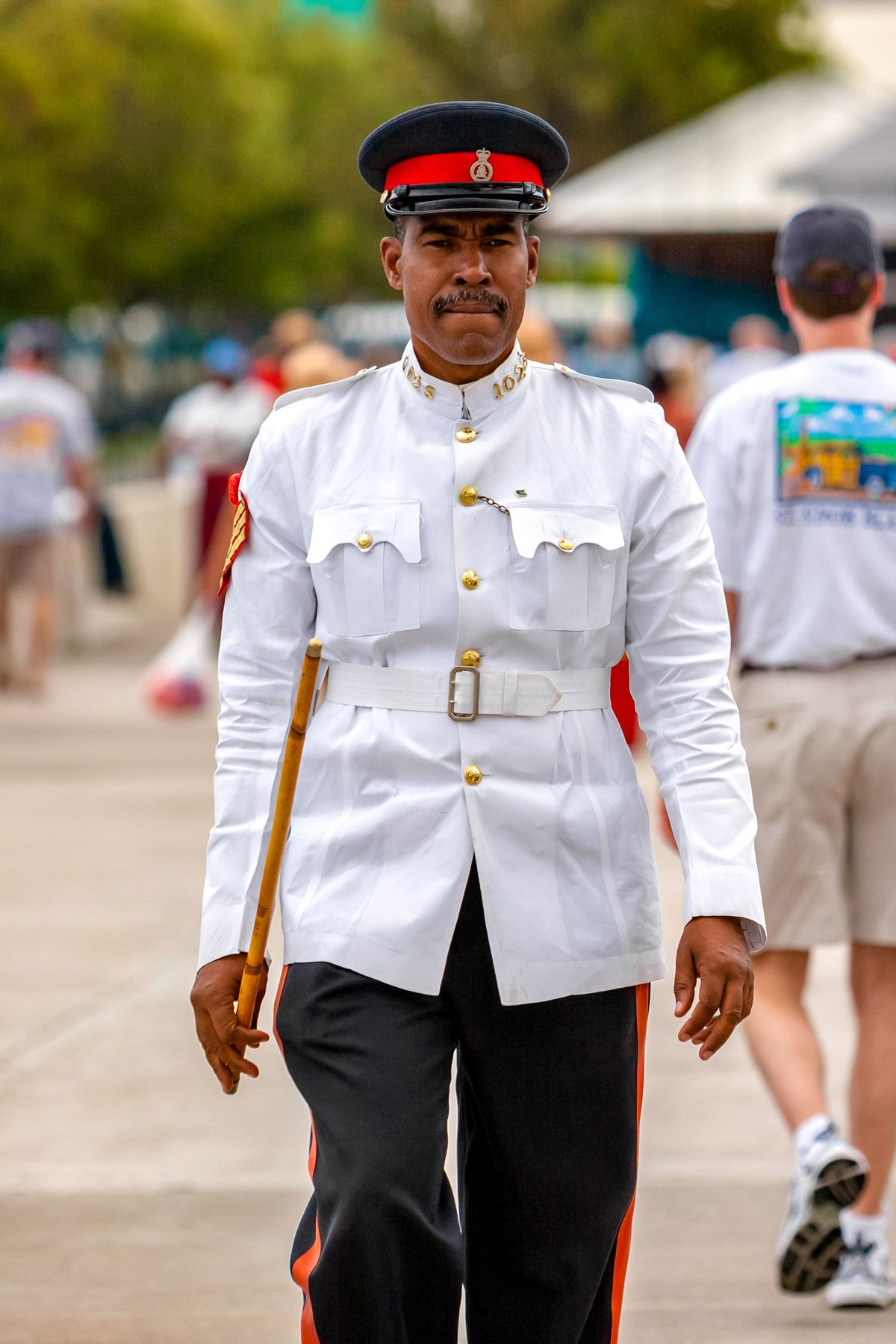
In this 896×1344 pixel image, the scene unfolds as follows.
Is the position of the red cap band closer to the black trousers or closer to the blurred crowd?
the black trousers

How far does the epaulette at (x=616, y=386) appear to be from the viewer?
10.5 feet

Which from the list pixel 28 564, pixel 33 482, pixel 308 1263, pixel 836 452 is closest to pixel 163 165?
pixel 28 564

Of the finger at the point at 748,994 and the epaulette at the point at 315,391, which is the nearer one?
the finger at the point at 748,994

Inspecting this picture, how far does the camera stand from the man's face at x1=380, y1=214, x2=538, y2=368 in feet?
10.1

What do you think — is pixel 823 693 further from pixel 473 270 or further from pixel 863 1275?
pixel 473 270

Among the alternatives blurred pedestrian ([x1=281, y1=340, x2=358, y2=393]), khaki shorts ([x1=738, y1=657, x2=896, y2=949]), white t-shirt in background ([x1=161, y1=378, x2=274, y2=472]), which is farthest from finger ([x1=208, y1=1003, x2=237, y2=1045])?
white t-shirt in background ([x1=161, y1=378, x2=274, y2=472])

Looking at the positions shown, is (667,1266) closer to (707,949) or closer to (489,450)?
(707,949)

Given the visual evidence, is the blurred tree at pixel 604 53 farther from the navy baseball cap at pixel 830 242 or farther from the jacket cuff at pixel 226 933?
the jacket cuff at pixel 226 933

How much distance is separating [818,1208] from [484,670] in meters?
1.72

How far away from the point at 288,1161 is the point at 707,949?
2.47 meters

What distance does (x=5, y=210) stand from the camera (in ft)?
105

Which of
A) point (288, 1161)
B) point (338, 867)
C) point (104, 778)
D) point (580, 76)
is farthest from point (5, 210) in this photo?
point (338, 867)

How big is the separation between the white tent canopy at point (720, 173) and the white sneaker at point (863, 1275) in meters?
16.6

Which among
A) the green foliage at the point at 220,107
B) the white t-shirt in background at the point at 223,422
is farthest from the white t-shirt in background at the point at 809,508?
the green foliage at the point at 220,107
